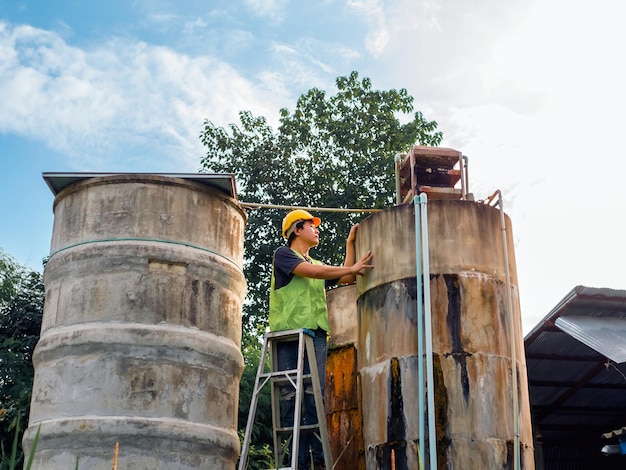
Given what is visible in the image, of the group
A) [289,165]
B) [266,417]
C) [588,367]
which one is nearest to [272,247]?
[289,165]

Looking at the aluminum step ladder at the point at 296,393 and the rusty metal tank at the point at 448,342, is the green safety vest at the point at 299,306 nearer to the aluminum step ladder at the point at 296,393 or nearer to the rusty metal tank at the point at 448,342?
the aluminum step ladder at the point at 296,393

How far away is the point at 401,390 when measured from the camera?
22.1 feet

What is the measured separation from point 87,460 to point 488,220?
4017 mm

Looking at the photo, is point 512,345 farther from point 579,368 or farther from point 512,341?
point 579,368

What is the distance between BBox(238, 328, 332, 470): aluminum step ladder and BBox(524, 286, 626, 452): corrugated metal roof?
3.65 m

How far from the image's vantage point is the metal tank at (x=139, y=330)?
707 cm

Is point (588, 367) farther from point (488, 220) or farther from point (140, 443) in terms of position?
point (140, 443)

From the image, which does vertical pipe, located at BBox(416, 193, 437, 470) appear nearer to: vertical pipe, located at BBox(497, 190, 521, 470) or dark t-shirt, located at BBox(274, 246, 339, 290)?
vertical pipe, located at BBox(497, 190, 521, 470)

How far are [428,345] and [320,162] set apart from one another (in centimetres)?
1398

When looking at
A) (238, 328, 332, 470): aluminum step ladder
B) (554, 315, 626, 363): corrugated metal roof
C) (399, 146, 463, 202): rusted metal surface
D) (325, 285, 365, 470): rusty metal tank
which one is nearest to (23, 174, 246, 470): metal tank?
(238, 328, 332, 470): aluminum step ladder

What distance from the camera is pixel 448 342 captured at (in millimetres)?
6754

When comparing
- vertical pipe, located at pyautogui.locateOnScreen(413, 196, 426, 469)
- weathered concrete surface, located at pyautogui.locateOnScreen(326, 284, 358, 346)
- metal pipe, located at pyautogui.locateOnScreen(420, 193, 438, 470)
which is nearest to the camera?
metal pipe, located at pyautogui.locateOnScreen(420, 193, 438, 470)

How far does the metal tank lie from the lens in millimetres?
7074

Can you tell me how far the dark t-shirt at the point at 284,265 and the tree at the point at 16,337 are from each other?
326 inches
